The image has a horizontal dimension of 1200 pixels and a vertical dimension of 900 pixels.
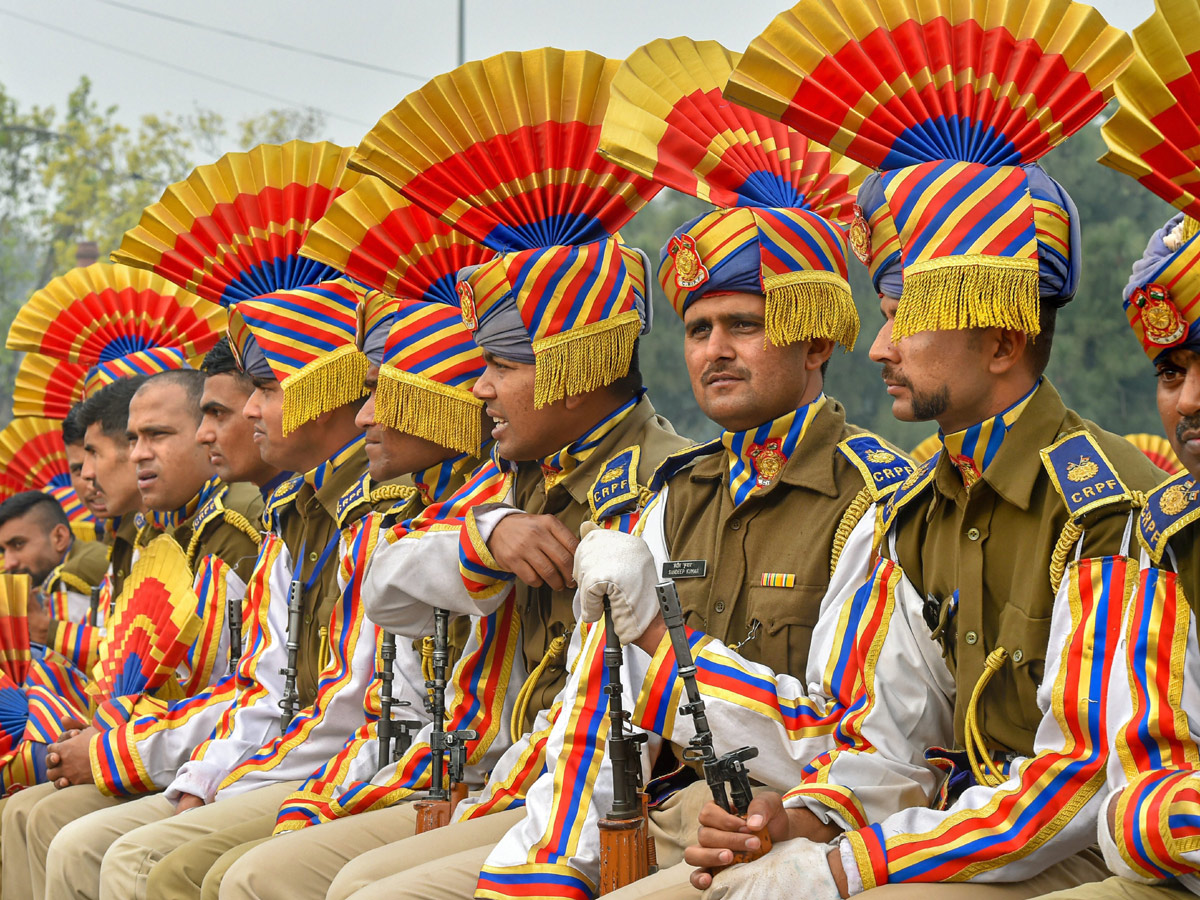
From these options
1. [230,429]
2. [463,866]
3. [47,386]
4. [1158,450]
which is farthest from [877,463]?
[47,386]

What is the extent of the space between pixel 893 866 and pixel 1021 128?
1.60 metres

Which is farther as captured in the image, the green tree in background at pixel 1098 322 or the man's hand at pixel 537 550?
the green tree in background at pixel 1098 322

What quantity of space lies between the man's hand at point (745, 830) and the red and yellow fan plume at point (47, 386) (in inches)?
224

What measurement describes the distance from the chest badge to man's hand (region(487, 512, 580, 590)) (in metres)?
0.57

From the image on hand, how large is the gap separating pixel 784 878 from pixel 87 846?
2.86 m

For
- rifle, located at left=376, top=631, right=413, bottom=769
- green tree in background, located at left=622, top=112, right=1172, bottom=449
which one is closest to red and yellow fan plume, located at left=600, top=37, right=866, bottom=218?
rifle, located at left=376, top=631, right=413, bottom=769

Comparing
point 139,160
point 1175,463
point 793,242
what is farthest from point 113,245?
point 793,242

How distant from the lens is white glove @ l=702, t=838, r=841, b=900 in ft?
9.07

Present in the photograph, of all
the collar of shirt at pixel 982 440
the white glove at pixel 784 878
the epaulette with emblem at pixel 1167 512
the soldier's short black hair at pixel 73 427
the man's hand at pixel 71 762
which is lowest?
the man's hand at pixel 71 762

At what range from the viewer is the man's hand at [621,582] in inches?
124

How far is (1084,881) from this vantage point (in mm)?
2873

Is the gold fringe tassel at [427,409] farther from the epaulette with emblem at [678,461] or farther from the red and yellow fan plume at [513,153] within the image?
the epaulette with emblem at [678,461]

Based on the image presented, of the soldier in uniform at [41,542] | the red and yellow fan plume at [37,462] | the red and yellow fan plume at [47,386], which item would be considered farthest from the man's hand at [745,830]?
the red and yellow fan plume at [37,462]

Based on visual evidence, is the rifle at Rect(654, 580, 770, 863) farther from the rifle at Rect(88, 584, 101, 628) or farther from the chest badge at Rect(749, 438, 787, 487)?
the rifle at Rect(88, 584, 101, 628)
